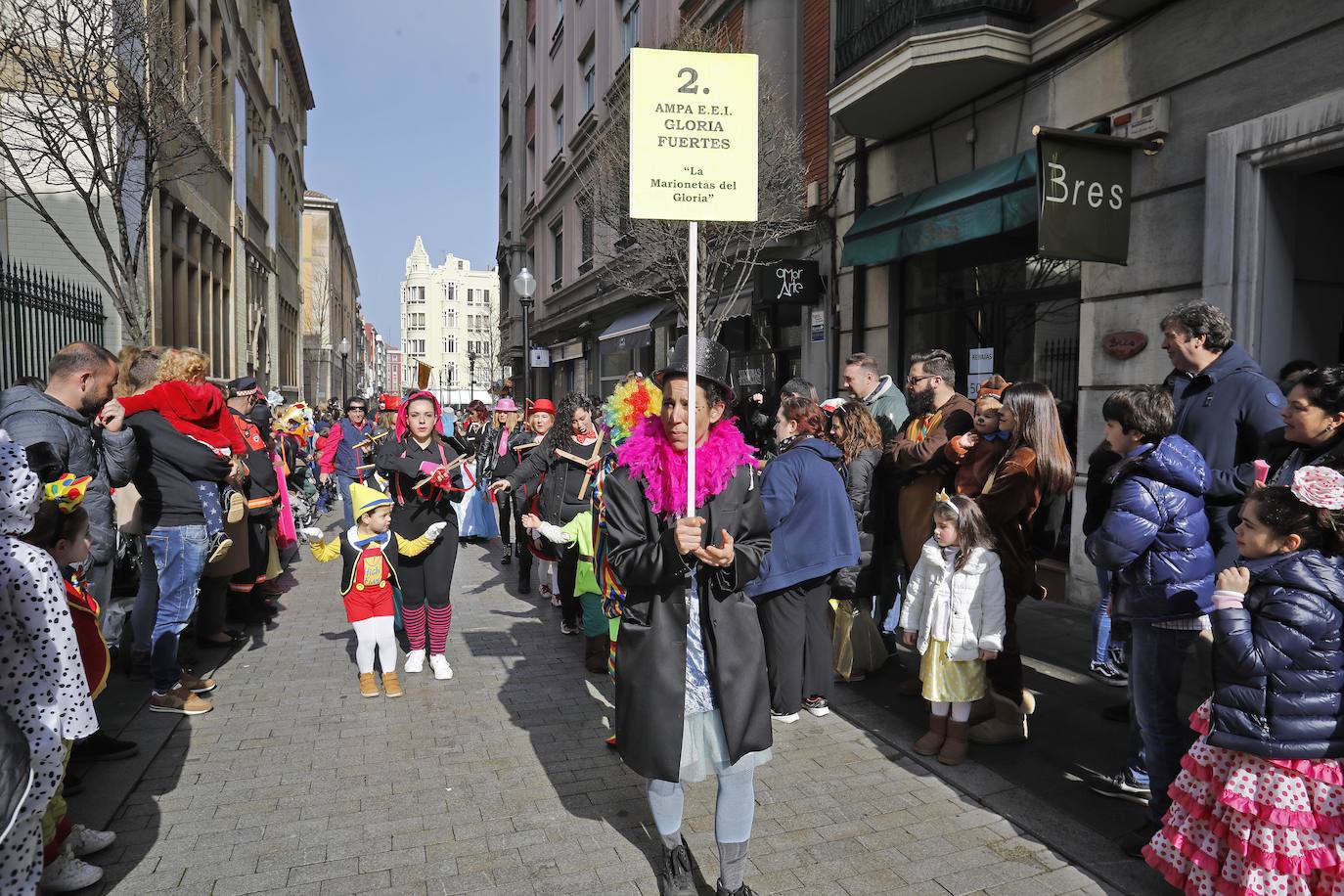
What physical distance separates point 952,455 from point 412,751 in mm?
3547

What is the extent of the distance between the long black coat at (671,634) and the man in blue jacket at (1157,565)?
1568mm

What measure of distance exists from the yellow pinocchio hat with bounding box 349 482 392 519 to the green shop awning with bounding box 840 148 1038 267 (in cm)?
585

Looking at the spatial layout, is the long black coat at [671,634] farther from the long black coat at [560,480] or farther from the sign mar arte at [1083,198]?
the sign mar arte at [1083,198]

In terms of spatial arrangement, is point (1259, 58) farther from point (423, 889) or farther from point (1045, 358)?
point (423, 889)

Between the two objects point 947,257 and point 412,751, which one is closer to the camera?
point 412,751

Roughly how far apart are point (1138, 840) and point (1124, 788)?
0.58 meters

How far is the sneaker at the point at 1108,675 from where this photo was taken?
18.0 feet

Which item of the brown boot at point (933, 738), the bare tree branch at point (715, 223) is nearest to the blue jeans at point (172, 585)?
the brown boot at point (933, 738)

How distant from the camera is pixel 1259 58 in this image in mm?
6090

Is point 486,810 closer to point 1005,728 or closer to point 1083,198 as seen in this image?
point 1005,728

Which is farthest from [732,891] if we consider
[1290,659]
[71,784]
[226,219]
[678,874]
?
[226,219]

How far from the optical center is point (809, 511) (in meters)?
4.52

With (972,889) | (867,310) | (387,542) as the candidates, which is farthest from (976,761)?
(867,310)

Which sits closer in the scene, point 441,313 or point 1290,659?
point 1290,659
